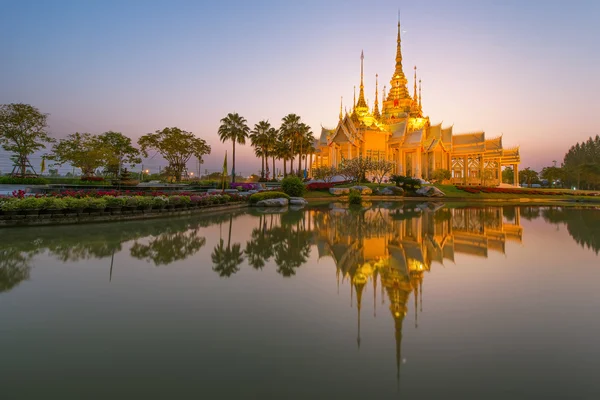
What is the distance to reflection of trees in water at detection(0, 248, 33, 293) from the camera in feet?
17.5

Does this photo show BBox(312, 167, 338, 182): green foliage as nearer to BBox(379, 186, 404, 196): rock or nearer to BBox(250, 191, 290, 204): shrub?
BBox(379, 186, 404, 196): rock

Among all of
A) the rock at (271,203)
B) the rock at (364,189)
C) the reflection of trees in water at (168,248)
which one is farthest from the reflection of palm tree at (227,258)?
the rock at (364,189)

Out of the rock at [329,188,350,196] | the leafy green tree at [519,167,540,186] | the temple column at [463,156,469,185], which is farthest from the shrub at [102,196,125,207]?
the leafy green tree at [519,167,540,186]

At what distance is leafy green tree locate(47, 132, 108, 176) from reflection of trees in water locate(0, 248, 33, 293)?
3428 cm

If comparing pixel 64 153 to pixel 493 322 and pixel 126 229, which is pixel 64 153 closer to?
pixel 126 229

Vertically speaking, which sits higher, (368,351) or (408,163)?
(408,163)

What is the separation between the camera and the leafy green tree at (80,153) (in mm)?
37312

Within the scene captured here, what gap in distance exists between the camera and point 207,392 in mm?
2621

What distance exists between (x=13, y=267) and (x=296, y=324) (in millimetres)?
5705

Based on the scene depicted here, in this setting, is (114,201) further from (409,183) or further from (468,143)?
(468,143)

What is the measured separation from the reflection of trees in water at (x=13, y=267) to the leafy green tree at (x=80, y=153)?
34.3m

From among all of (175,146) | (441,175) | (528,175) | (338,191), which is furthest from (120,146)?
(528,175)

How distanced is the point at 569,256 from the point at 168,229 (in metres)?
11.4

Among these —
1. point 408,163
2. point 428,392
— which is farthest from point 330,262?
point 408,163
